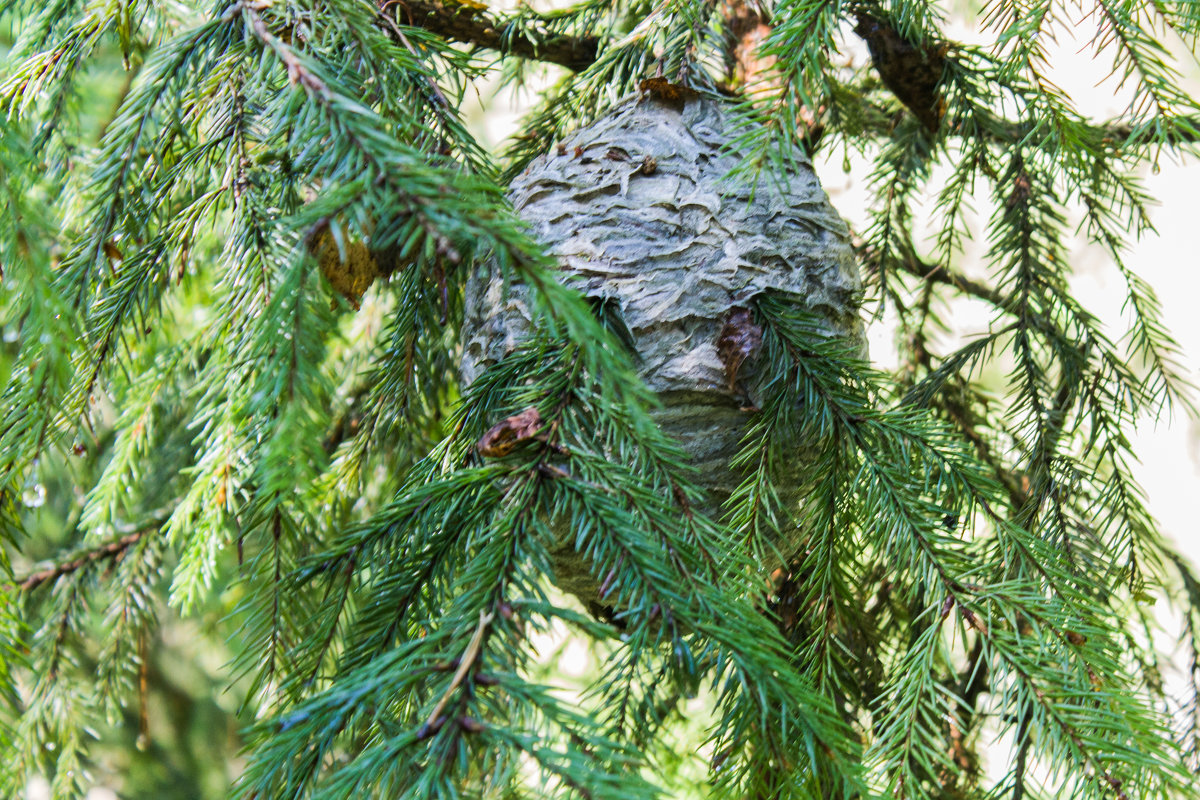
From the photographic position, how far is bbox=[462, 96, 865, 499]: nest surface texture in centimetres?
79

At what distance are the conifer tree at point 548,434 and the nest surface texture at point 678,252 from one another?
0.08 ft

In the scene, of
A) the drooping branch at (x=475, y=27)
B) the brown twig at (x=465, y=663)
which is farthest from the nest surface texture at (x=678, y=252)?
the brown twig at (x=465, y=663)

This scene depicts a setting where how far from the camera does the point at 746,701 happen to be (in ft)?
1.86

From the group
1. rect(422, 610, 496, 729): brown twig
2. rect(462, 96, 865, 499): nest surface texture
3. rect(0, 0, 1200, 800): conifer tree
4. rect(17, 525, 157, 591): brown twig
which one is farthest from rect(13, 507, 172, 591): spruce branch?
rect(422, 610, 496, 729): brown twig

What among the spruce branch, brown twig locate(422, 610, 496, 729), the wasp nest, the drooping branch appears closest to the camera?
brown twig locate(422, 610, 496, 729)

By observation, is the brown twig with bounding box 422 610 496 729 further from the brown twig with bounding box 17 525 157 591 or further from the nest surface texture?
the brown twig with bounding box 17 525 157 591

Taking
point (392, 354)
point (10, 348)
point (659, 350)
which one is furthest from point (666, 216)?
point (10, 348)

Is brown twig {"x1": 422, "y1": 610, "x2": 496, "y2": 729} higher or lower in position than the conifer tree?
lower

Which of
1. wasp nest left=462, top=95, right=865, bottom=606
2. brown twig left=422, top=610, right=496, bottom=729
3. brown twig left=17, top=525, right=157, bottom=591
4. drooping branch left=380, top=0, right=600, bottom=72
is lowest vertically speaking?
brown twig left=422, top=610, right=496, bottom=729

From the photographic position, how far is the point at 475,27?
1043mm

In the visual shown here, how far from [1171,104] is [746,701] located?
61 cm

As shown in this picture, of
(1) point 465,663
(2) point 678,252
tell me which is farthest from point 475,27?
(1) point 465,663

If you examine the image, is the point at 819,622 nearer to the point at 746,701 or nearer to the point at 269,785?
the point at 746,701

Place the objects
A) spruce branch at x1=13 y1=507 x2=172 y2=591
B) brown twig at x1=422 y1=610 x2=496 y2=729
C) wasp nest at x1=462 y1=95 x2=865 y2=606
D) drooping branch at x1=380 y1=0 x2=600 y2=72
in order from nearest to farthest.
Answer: brown twig at x1=422 y1=610 x2=496 y2=729 < wasp nest at x1=462 y1=95 x2=865 y2=606 < drooping branch at x1=380 y1=0 x2=600 y2=72 < spruce branch at x1=13 y1=507 x2=172 y2=591
